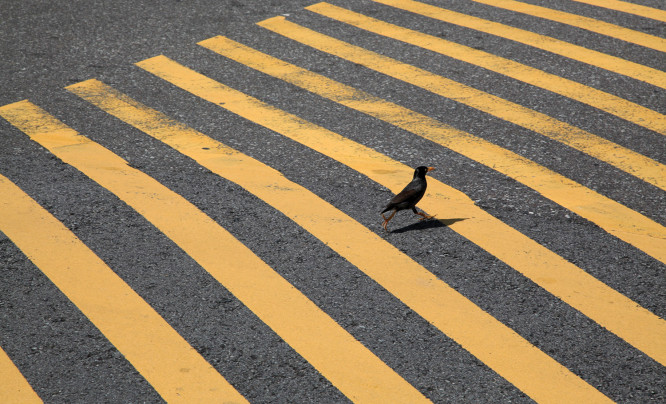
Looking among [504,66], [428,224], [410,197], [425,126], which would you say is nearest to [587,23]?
[504,66]

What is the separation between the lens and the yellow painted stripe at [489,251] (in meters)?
4.47

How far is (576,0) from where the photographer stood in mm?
10398

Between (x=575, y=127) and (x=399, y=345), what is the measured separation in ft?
12.5

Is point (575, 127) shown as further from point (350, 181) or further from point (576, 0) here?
point (576, 0)

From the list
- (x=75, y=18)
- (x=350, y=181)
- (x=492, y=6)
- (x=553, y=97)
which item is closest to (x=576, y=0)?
(x=492, y=6)

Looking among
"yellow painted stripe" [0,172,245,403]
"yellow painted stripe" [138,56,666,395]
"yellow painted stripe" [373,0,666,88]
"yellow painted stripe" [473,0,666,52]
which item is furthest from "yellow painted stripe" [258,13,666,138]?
"yellow painted stripe" [0,172,245,403]

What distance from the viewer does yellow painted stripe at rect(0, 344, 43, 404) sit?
3867 mm

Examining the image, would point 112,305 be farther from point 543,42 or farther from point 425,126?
point 543,42

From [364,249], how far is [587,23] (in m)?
5.84

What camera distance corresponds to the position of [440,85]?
8180mm

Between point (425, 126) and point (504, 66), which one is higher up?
point (504, 66)

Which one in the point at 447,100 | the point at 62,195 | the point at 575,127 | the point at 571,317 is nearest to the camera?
the point at 571,317

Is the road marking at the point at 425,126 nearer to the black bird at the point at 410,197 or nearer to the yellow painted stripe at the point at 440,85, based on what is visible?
the yellow painted stripe at the point at 440,85

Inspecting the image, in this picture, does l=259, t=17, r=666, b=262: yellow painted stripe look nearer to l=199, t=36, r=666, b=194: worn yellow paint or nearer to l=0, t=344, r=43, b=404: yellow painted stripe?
l=199, t=36, r=666, b=194: worn yellow paint
